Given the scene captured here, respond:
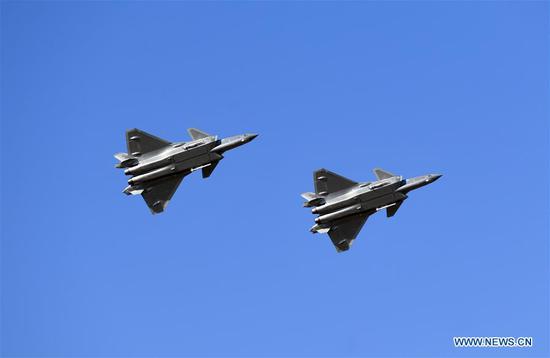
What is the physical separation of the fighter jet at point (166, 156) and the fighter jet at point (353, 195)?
6.28 metres

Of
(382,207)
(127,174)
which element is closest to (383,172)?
(382,207)

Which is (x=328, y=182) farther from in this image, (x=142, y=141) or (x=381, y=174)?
(x=142, y=141)

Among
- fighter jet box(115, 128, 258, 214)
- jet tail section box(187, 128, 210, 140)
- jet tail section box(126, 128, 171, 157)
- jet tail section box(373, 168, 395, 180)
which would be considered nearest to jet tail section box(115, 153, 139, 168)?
fighter jet box(115, 128, 258, 214)

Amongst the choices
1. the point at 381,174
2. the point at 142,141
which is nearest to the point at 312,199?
the point at 381,174

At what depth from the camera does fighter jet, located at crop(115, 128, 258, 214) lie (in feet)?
390

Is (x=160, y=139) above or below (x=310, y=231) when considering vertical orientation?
above

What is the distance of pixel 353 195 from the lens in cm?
11925

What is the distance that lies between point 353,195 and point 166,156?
45.4 feet

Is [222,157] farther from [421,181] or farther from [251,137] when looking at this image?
[421,181]

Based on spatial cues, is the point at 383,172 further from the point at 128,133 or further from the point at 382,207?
the point at 128,133

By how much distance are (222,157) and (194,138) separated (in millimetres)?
2497

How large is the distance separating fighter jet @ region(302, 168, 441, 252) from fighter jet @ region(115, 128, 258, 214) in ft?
20.6

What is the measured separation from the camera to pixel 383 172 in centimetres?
11931

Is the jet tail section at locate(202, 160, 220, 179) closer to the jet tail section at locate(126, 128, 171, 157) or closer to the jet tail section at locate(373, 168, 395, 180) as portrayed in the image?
the jet tail section at locate(126, 128, 171, 157)
